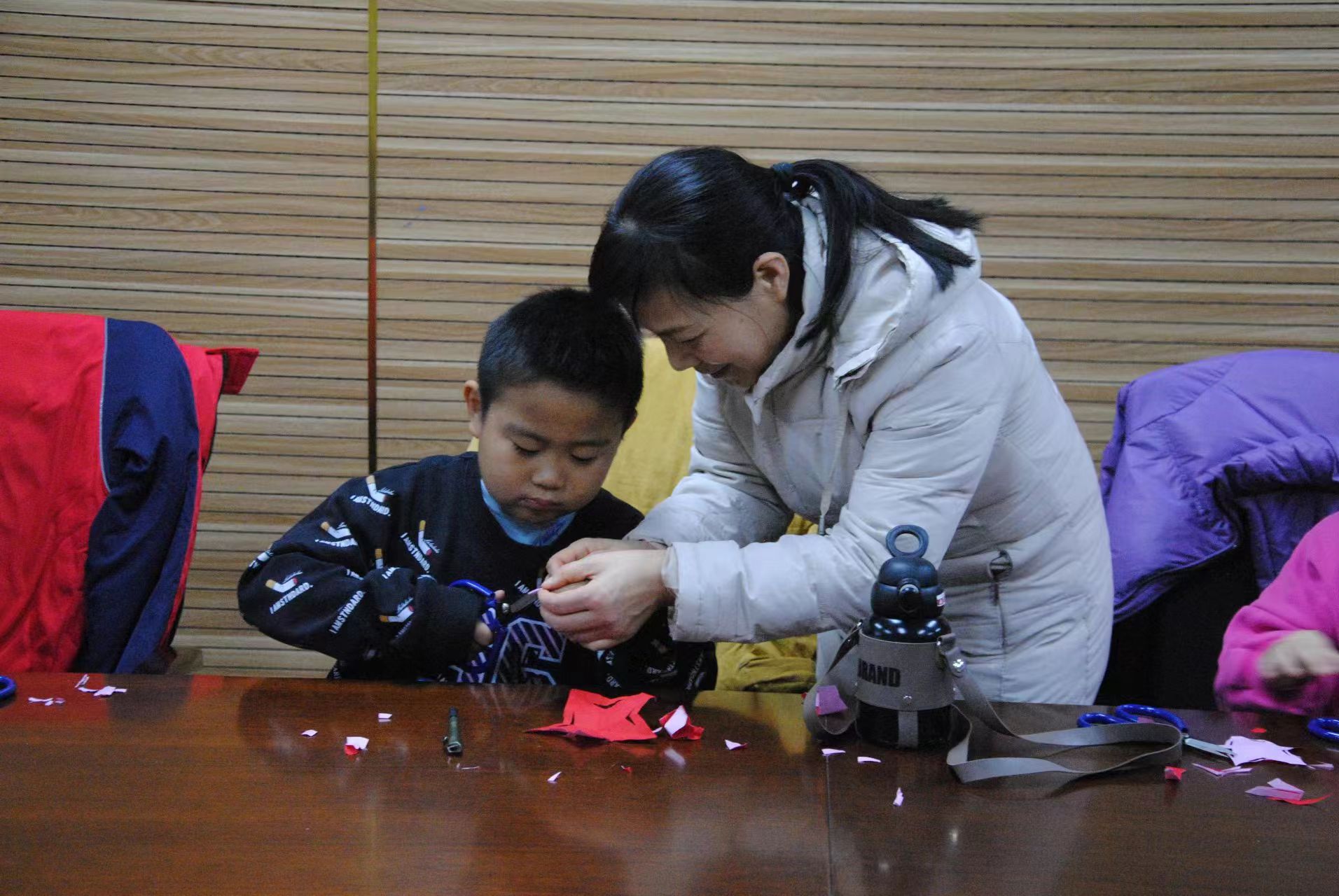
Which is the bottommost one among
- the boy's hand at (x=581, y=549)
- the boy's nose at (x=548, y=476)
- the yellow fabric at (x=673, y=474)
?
the yellow fabric at (x=673, y=474)

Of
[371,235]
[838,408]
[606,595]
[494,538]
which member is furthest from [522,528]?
[371,235]

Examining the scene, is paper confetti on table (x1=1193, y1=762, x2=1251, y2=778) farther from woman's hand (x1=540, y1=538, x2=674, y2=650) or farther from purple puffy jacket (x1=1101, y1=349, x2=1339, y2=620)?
purple puffy jacket (x1=1101, y1=349, x2=1339, y2=620)

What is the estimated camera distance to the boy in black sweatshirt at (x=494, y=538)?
155 centimetres

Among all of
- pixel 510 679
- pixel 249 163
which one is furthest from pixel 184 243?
pixel 510 679

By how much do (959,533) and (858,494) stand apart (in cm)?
27

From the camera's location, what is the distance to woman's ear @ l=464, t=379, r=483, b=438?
1776 mm

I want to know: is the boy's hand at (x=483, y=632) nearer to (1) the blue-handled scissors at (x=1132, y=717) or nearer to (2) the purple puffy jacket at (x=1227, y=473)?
(1) the blue-handled scissors at (x=1132, y=717)

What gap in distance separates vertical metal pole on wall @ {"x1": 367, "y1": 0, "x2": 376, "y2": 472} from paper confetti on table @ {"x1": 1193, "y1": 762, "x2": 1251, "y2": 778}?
2301 millimetres

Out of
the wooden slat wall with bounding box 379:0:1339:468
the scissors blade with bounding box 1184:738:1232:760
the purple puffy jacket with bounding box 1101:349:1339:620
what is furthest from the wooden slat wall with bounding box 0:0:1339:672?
the scissors blade with bounding box 1184:738:1232:760

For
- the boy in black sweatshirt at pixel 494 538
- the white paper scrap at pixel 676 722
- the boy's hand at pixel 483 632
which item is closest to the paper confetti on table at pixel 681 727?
the white paper scrap at pixel 676 722

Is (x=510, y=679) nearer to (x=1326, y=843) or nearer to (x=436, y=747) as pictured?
(x=436, y=747)

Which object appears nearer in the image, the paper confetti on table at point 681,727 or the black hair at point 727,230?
the paper confetti on table at point 681,727

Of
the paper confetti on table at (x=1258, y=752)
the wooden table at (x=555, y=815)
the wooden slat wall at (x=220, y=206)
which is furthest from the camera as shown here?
the wooden slat wall at (x=220, y=206)

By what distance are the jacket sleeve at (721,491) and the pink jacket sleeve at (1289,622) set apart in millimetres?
651
